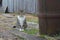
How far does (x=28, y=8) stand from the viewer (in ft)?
33.8

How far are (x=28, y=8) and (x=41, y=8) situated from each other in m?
4.99

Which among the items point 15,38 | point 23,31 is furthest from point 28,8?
point 15,38

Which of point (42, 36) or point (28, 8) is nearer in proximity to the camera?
point (42, 36)

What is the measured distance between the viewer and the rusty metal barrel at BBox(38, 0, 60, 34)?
521cm

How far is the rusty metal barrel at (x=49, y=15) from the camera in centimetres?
521

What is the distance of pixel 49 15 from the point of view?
5.22m

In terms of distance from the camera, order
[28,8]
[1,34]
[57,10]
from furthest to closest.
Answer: [28,8]
[1,34]
[57,10]

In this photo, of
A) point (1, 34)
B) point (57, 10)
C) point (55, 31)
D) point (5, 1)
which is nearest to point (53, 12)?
point (57, 10)

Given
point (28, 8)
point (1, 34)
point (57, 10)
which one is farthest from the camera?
point (28, 8)

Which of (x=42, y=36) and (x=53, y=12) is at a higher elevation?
(x=53, y=12)

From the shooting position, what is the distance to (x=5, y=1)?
10.8m

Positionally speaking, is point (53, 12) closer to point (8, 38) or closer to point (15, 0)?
point (8, 38)

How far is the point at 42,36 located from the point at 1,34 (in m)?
1.31

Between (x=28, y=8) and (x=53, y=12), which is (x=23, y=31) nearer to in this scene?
(x=53, y=12)
